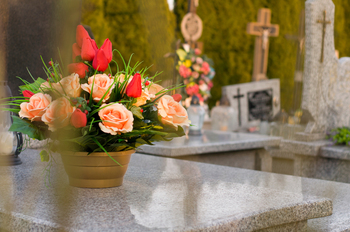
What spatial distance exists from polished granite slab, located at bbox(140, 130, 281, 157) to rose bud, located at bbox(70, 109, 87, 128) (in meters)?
1.57

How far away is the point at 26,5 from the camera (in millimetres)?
1743

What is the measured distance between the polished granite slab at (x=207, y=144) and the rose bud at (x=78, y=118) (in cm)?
157

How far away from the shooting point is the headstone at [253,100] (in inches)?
226

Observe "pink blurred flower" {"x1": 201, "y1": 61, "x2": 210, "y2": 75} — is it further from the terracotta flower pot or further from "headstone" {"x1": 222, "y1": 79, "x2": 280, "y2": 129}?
the terracotta flower pot

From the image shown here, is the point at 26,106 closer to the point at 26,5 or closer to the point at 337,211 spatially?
the point at 26,5

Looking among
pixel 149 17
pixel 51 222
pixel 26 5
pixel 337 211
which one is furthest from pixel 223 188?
pixel 26 5

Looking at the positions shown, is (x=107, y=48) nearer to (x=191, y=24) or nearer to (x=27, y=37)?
(x=27, y=37)

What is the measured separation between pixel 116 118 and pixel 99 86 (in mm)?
104

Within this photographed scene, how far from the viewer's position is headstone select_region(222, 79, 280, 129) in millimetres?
5748

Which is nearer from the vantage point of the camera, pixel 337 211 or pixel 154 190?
pixel 154 190

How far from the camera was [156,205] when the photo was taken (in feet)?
3.31

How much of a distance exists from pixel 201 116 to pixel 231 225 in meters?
2.41

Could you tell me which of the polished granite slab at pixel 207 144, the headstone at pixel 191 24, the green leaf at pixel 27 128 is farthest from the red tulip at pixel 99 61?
the headstone at pixel 191 24

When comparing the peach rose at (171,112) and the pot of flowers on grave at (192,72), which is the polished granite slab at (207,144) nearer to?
the peach rose at (171,112)
